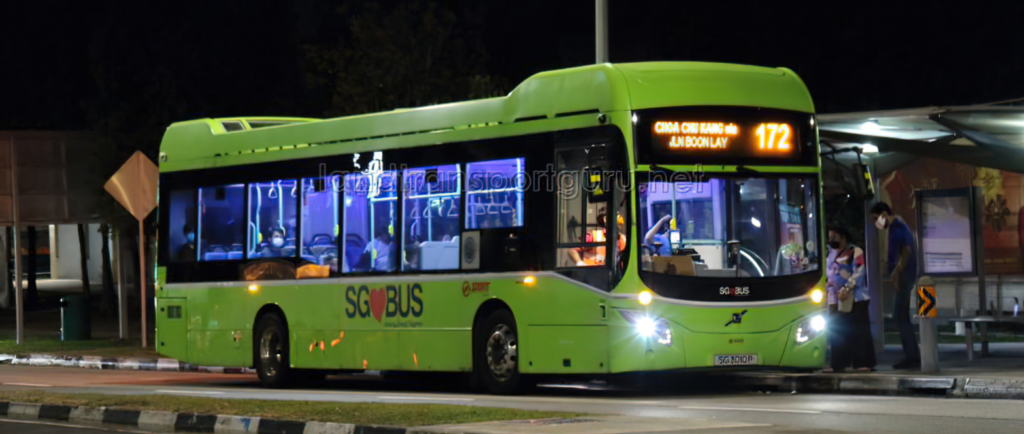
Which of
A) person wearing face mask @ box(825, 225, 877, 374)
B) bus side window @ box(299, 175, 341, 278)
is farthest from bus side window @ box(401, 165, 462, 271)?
person wearing face mask @ box(825, 225, 877, 374)

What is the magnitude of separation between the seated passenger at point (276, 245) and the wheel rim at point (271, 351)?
99cm

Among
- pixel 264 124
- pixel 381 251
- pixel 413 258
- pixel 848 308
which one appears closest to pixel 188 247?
pixel 264 124

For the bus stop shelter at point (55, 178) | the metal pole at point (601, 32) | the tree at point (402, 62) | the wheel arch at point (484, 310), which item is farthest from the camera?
the bus stop shelter at point (55, 178)

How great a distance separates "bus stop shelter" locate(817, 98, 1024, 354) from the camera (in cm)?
1630

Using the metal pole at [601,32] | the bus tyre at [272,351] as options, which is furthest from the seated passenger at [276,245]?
the metal pole at [601,32]

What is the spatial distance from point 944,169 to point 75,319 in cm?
1801

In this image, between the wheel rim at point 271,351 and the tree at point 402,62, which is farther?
the tree at point 402,62

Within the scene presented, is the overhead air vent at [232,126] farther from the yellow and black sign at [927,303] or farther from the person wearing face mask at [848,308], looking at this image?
the yellow and black sign at [927,303]

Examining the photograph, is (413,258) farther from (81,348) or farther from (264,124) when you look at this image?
(81,348)

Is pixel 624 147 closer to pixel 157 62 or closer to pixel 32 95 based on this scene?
pixel 157 62

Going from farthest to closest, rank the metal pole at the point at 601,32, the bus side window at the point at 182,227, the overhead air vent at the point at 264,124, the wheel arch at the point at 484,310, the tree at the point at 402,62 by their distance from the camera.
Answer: the tree at the point at 402,62 < the bus side window at the point at 182,227 < the overhead air vent at the point at 264,124 < the metal pole at the point at 601,32 < the wheel arch at the point at 484,310

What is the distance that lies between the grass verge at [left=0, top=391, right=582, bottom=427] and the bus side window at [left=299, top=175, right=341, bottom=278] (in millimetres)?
2884

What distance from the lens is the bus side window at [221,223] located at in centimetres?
1859

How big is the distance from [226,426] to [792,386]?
6229 mm
